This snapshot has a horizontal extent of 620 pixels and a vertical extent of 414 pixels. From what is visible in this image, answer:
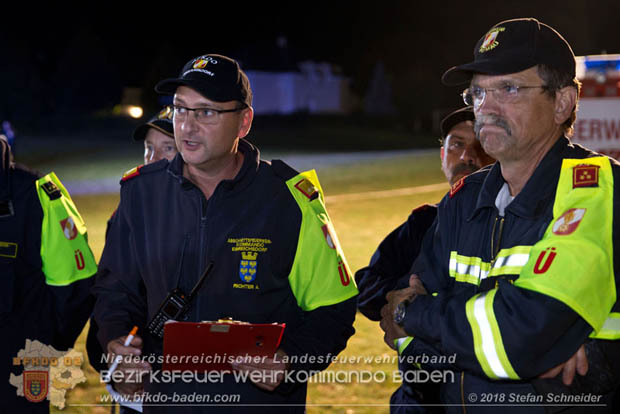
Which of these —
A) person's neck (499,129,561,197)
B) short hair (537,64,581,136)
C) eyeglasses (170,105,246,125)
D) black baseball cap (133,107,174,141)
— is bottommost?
black baseball cap (133,107,174,141)

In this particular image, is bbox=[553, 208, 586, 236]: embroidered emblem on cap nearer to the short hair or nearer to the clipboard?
the short hair

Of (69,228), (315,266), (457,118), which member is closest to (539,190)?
(315,266)

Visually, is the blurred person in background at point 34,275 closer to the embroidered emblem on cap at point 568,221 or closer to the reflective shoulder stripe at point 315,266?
the reflective shoulder stripe at point 315,266

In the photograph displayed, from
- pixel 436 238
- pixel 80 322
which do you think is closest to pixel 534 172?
pixel 436 238

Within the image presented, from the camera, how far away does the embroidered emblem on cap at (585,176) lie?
2.71m

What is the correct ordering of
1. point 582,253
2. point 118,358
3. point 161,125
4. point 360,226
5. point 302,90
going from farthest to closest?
point 302,90 → point 360,226 → point 161,125 → point 118,358 → point 582,253

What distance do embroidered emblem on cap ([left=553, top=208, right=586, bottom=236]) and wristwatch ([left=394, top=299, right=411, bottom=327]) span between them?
69 centimetres

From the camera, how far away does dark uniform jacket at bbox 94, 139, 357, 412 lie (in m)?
3.36

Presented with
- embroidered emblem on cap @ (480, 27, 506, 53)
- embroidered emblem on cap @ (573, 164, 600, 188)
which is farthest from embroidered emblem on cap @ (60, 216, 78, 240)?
embroidered emblem on cap @ (573, 164, 600, 188)

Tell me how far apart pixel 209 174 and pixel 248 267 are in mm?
504

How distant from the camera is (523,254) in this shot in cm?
281

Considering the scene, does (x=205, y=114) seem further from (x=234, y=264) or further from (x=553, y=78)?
(x=553, y=78)

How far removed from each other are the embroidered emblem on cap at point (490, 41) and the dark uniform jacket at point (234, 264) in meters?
1.06

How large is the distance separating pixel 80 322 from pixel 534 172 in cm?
245
